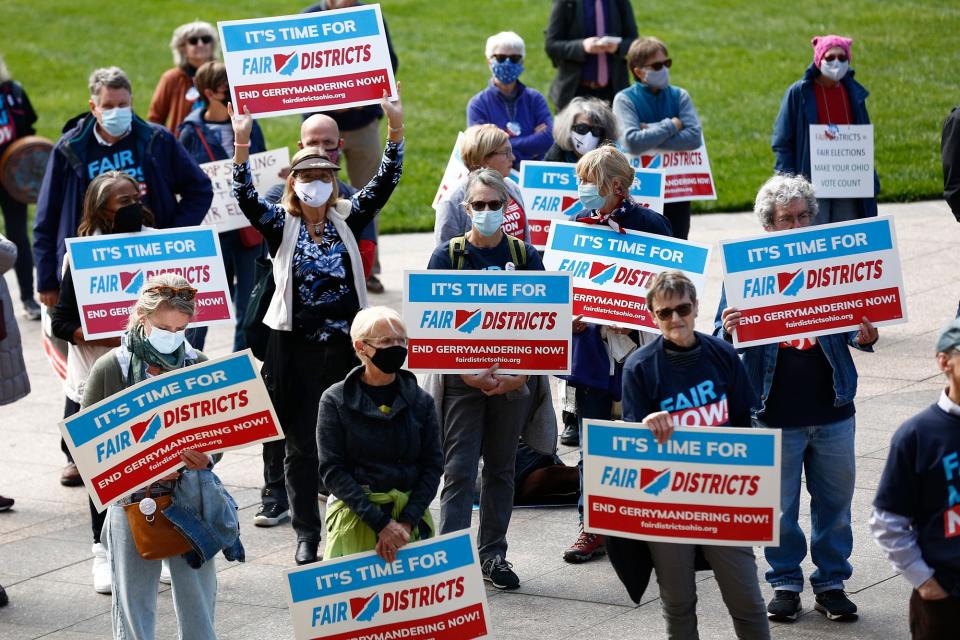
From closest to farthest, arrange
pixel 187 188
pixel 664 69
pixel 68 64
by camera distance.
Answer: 1. pixel 187 188
2. pixel 664 69
3. pixel 68 64

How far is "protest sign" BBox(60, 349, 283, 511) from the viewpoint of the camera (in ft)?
20.7

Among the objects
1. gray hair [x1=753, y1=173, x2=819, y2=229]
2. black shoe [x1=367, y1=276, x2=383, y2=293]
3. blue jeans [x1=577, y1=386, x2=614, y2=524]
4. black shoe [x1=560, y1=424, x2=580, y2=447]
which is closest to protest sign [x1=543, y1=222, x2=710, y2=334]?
blue jeans [x1=577, y1=386, x2=614, y2=524]

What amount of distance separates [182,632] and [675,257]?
3181 millimetres

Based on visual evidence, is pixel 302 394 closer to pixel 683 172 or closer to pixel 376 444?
pixel 376 444

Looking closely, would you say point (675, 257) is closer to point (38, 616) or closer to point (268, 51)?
point (268, 51)

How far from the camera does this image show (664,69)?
11438 millimetres

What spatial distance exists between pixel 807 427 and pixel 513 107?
17.3 ft

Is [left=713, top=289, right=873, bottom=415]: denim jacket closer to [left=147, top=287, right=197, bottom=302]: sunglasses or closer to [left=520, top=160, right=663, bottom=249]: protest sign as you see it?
[left=147, top=287, right=197, bottom=302]: sunglasses

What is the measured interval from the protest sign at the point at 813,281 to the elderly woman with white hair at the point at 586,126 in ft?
9.01

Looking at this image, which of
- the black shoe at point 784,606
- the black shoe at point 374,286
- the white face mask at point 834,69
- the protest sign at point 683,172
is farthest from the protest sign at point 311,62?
the black shoe at point 374,286

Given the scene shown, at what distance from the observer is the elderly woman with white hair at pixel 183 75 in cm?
1266

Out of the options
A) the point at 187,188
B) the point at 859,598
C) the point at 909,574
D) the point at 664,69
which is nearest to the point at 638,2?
the point at 664,69

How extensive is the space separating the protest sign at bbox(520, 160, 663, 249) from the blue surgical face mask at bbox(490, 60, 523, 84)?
1.39 metres

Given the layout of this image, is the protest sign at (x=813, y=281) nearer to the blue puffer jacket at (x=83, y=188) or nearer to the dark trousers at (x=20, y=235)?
the blue puffer jacket at (x=83, y=188)
